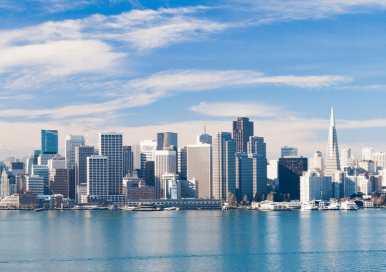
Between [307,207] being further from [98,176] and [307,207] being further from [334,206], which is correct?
[98,176]

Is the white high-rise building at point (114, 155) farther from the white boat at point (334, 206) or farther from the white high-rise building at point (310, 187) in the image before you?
the white boat at point (334, 206)

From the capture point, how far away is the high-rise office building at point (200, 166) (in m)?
193

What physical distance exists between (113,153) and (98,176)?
967 centimetres

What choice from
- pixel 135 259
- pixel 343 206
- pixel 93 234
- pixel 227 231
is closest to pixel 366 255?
pixel 135 259

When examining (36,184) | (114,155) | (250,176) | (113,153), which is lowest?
(36,184)

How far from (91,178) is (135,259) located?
433ft

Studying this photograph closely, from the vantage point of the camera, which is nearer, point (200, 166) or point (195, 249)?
point (195, 249)

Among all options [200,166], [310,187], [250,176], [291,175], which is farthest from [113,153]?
[310,187]

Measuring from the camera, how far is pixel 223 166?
601ft

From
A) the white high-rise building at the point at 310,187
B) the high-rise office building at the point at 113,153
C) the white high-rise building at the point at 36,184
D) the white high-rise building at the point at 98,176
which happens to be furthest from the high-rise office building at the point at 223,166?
the white high-rise building at the point at 36,184

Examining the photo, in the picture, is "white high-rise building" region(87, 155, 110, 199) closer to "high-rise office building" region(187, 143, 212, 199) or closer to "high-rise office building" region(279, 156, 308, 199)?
"high-rise office building" region(187, 143, 212, 199)

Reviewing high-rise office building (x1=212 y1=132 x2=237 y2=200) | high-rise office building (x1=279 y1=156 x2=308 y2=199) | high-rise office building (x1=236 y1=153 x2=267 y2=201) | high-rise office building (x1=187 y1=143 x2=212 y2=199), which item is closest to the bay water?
high-rise office building (x1=212 y1=132 x2=237 y2=200)

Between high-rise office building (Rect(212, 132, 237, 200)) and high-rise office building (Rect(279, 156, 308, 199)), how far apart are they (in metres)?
16.7

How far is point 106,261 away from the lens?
53.7 m
